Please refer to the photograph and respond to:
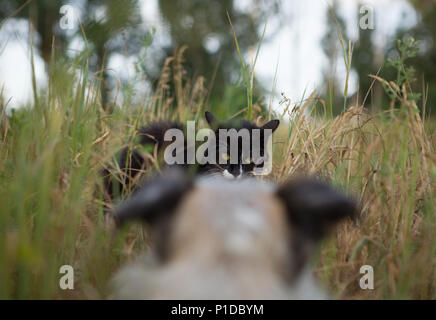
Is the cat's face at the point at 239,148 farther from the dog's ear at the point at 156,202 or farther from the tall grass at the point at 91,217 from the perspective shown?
the dog's ear at the point at 156,202

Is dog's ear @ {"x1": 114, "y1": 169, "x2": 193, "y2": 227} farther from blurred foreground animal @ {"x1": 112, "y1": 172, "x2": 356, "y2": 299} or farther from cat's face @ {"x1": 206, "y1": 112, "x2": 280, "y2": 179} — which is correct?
cat's face @ {"x1": 206, "y1": 112, "x2": 280, "y2": 179}

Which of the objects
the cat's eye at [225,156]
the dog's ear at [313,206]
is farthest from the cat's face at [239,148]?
the dog's ear at [313,206]

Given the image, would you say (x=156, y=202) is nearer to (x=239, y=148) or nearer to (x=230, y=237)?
(x=230, y=237)

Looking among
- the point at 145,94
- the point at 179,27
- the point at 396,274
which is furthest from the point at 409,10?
the point at 396,274

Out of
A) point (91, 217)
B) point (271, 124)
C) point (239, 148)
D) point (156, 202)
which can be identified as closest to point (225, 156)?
point (239, 148)

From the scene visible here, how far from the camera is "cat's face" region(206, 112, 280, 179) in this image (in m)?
3.10

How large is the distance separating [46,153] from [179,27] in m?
9.85

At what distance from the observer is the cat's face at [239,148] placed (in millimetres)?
3096

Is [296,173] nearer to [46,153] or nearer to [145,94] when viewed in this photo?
[46,153]

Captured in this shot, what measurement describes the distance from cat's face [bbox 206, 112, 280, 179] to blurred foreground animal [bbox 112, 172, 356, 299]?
193 cm

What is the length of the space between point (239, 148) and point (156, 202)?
2194 millimetres

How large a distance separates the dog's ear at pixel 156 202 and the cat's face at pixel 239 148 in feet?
6.37

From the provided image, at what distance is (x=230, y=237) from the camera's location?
1.01 metres

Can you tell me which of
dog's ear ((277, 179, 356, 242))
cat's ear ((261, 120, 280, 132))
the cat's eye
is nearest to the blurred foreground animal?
dog's ear ((277, 179, 356, 242))
